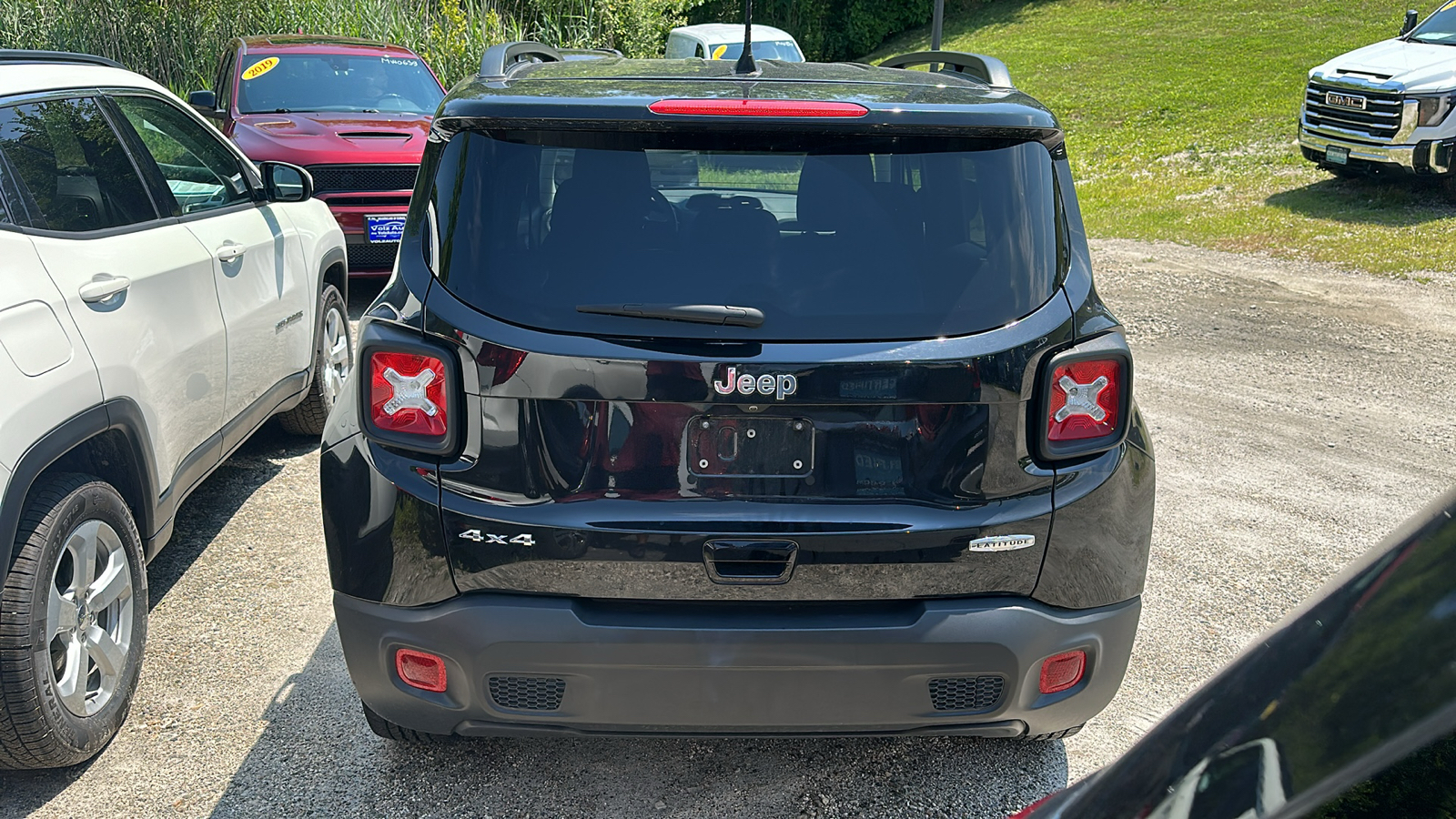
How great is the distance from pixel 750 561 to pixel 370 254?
22.7ft

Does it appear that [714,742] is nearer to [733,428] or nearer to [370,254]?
[733,428]

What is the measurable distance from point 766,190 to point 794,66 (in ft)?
3.32

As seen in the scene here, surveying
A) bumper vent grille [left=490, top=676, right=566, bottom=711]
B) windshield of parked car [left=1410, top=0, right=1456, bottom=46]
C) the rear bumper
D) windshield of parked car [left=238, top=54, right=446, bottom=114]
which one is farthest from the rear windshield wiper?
windshield of parked car [left=1410, top=0, right=1456, bottom=46]

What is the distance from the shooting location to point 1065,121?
20922 millimetres

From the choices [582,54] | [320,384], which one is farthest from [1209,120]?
[582,54]

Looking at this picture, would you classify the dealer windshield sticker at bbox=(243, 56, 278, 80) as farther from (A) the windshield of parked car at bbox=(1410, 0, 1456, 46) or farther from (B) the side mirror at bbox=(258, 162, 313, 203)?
(A) the windshield of parked car at bbox=(1410, 0, 1456, 46)

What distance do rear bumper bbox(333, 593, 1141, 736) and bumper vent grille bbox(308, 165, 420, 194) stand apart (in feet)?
21.4

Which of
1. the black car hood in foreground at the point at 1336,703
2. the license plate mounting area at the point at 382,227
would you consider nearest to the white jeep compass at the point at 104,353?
the black car hood in foreground at the point at 1336,703

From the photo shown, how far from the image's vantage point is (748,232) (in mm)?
2486

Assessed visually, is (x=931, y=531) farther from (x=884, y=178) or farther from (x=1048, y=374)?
(x=884, y=178)

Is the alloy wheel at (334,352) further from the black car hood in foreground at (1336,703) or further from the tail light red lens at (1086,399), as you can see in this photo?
the black car hood in foreground at (1336,703)

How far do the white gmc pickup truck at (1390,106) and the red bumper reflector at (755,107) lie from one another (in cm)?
1206

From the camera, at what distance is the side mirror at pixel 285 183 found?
4.88 meters

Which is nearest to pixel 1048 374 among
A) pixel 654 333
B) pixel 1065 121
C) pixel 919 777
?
pixel 654 333
